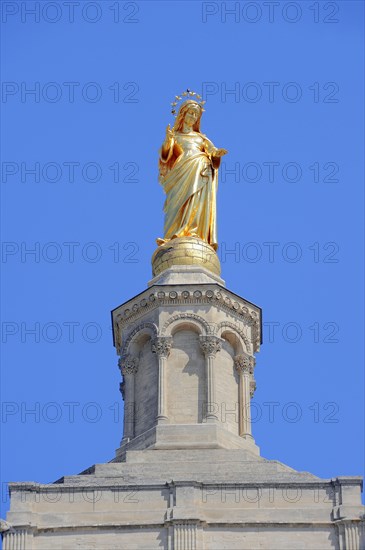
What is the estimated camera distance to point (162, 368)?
245ft

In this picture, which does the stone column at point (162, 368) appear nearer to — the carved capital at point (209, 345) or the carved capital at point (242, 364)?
the carved capital at point (209, 345)

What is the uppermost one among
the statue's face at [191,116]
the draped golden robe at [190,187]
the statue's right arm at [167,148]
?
the statue's face at [191,116]

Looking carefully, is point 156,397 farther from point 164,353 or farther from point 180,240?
point 180,240

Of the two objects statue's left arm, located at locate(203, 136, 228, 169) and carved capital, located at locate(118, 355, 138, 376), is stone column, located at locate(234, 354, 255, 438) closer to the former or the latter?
carved capital, located at locate(118, 355, 138, 376)

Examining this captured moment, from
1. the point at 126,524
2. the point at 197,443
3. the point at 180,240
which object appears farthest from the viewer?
the point at 180,240

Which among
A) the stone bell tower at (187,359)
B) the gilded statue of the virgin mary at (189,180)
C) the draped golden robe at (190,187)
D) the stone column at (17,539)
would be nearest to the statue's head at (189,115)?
the gilded statue of the virgin mary at (189,180)

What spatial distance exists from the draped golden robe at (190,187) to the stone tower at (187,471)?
7.24ft

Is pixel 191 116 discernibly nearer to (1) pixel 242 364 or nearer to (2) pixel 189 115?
(2) pixel 189 115

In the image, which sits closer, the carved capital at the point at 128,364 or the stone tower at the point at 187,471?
the stone tower at the point at 187,471

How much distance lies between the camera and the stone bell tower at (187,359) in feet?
241

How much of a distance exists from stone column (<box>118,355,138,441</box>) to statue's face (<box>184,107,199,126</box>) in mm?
10970

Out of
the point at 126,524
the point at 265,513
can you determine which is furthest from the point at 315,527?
the point at 126,524

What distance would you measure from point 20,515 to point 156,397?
330 inches

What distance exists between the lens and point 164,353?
246 ft
